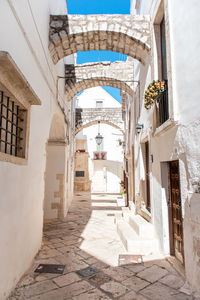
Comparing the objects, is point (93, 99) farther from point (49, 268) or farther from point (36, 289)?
point (36, 289)

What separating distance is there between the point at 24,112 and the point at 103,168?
1479 centimetres

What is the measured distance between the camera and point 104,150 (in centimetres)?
1830

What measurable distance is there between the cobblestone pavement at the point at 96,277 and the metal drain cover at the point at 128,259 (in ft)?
0.32

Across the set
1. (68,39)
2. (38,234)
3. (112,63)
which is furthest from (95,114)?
(38,234)

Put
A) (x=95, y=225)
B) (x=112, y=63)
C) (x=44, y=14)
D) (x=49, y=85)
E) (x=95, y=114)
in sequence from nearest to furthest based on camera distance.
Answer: (x=44, y=14), (x=49, y=85), (x=95, y=225), (x=112, y=63), (x=95, y=114)

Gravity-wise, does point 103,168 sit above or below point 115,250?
above

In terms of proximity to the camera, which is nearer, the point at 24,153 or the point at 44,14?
the point at 24,153

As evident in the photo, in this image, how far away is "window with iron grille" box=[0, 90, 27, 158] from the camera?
238 centimetres

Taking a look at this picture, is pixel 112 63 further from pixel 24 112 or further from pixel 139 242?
pixel 139 242

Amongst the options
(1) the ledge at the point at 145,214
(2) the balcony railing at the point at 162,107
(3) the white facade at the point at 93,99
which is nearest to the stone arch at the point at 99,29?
(2) the balcony railing at the point at 162,107

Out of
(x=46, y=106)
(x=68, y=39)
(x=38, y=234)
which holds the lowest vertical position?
(x=38, y=234)

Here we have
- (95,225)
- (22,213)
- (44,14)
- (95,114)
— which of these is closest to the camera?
(22,213)

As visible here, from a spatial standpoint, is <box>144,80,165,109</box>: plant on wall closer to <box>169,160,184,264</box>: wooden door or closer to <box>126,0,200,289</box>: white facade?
<box>126,0,200,289</box>: white facade

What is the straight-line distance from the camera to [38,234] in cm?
385
